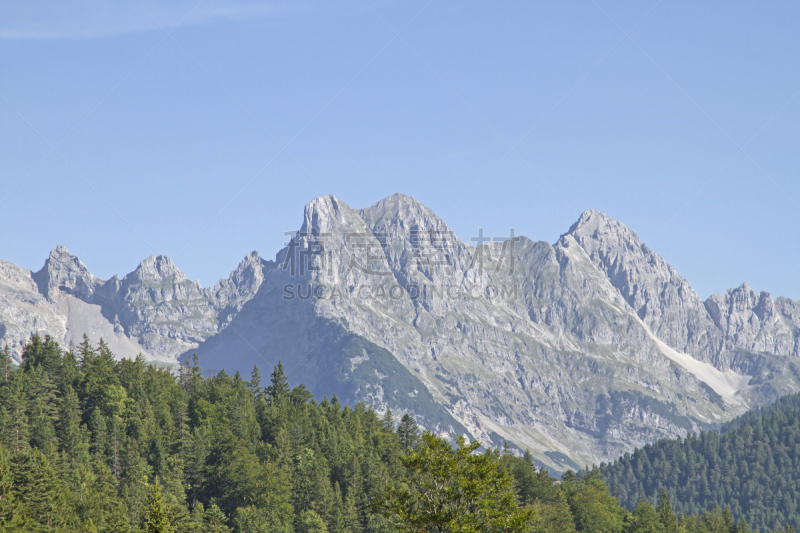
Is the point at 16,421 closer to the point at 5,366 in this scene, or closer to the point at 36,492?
the point at 5,366

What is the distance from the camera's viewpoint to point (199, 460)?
423ft

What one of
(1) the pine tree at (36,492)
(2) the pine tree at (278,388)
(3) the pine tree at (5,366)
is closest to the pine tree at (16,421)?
(3) the pine tree at (5,366)

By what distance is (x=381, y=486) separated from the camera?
13338 cm

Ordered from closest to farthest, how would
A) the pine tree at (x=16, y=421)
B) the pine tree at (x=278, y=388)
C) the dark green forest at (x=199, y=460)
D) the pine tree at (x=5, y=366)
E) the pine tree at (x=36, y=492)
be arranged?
the pine tree at (x=36, y=492) < the dark green forest at (x=199, y=460) < the pine tree at (x=16, y=421) < the pine tree at (x=5, y=366) < the pine tree at (x=278, y=388)

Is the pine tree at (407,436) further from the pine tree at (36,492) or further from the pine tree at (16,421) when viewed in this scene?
the pine tree at (36,492)

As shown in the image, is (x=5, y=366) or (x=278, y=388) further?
(x=278, y=388)

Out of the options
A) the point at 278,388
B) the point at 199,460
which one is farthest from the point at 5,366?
the point at 278,388

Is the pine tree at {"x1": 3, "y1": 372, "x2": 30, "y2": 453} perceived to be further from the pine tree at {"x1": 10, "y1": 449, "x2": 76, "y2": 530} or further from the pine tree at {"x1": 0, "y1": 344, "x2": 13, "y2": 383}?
the pine tree at {"x1": 10, "y1": 449, "x2": 76, "y2": 530}

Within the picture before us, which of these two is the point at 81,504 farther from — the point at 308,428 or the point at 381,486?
the point at 308,428

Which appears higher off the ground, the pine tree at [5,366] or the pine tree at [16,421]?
the pine tree at [5,366]

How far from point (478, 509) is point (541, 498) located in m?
105

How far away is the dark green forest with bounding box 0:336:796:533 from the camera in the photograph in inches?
3856

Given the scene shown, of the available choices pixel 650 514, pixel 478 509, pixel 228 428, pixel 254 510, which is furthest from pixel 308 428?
pixel 478 509

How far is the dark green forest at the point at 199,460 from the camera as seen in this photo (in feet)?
321
